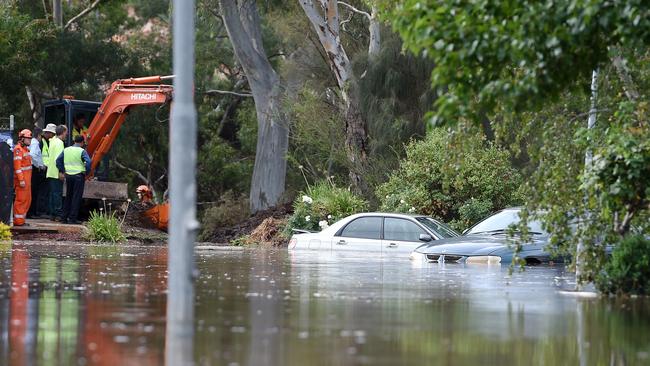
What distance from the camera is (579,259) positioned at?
53.7 ft

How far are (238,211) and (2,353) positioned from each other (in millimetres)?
34591

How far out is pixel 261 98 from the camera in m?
42.3

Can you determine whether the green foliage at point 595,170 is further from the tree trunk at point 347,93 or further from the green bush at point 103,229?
the tree trunk at point 347,93

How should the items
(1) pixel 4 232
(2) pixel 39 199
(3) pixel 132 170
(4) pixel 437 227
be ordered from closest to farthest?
(4) pixel 437 227, (1) pixel 4 232, (2) pixel 39 199, (3) pixel 132 170

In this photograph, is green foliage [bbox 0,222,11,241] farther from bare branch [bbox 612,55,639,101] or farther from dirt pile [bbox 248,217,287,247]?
bare branch [bbox 612,55,639,101]

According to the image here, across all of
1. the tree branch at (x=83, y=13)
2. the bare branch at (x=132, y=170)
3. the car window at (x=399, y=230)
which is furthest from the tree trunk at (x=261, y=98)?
the car window at (x=399, y=230)

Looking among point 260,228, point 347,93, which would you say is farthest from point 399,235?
point 260,228

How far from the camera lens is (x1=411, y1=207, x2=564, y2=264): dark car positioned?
2231 cm

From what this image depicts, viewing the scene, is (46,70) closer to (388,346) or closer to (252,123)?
(252,123)

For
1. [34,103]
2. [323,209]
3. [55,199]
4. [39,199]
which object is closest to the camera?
[323,209]

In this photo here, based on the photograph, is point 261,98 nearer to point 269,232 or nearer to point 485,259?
point 269,232

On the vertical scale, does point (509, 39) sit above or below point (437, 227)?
above

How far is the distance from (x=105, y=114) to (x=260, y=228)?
202 inches

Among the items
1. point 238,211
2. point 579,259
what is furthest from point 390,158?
point 579,259
